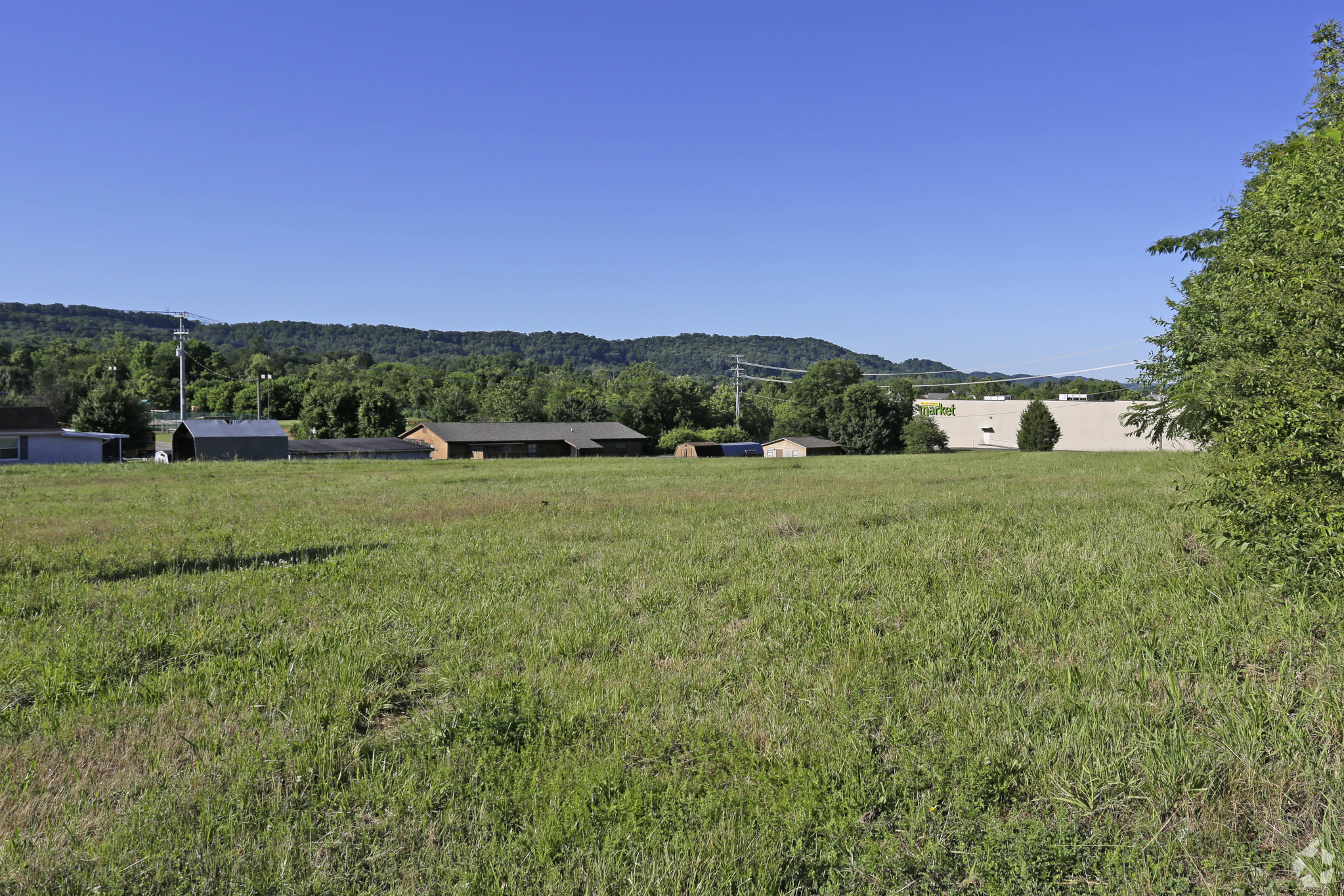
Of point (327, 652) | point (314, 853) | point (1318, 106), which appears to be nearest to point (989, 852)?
point (314, 853)

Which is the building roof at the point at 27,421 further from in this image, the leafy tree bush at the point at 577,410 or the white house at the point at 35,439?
the leafy tree bush at the point at 577,410

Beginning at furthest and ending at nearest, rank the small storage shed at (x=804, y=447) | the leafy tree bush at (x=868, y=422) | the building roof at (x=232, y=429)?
the leafy tree bush at (x=868, y=422) < the small storage shed at (x=804, y=447) < the building roof at (x=232, y=429)

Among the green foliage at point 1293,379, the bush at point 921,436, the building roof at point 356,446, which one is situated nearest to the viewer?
the green foliage at point 1293,379

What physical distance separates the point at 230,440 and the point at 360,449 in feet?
41.7

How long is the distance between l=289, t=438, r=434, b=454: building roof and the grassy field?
58.6m

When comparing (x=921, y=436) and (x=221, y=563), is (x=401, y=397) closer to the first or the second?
(x=921, y=436)

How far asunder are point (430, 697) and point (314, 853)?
2014 mm

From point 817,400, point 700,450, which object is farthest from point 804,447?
point 817,400

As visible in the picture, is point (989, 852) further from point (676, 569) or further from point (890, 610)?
point (676, 569)

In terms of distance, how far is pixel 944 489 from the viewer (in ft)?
71.5

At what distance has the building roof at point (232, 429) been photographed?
55.6 m

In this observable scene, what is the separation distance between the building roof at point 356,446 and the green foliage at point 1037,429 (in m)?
63.2

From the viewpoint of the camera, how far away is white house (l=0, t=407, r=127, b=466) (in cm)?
4747

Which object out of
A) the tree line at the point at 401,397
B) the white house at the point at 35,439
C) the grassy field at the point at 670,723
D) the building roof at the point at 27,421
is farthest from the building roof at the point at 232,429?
the grassy field at the point at 670,723
